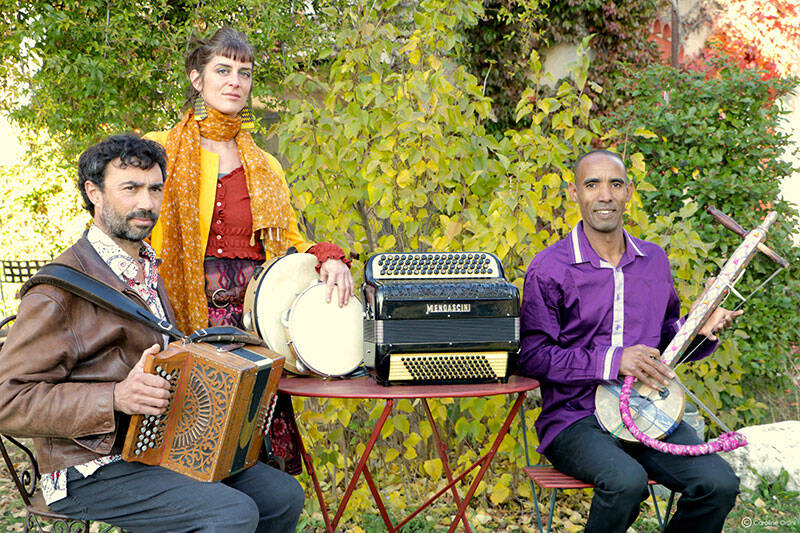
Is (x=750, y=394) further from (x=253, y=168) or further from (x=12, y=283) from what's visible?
(x=12, y=283)

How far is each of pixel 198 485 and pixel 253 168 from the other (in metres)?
1.32

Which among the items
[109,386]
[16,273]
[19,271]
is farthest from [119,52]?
[109,386]

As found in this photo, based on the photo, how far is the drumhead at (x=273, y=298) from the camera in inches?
114

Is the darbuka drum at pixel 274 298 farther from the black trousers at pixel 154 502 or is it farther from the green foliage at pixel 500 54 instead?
the green foliage at pixel 500 54

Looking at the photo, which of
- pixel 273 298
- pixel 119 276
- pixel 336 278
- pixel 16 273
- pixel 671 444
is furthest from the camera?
pixel 16 273

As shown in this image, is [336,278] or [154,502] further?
[336,278]

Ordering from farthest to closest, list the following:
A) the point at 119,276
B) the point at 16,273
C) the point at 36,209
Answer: the point at 36,209 → the point at 16,273 → the point at 119,276

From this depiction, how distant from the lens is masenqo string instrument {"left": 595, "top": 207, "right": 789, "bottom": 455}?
286 centimetres

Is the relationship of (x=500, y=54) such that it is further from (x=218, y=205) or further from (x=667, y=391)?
(x=667, y=391)

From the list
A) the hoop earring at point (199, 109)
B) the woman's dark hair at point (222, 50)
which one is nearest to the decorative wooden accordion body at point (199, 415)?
the hoop earring at point (199, 109)

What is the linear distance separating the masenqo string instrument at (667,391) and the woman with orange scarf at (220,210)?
111 centimetres

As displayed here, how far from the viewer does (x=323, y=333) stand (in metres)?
2.97

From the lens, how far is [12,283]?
8906 millimetres

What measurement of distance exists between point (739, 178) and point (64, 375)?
4.00 m
